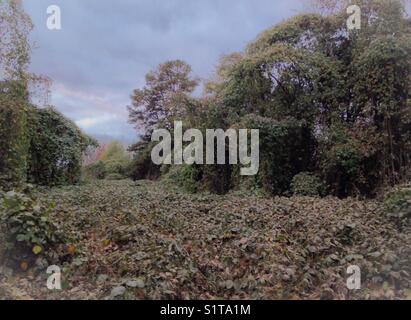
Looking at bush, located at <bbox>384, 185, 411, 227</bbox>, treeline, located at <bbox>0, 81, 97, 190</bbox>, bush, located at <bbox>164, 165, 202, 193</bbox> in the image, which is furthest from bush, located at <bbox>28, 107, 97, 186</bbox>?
bush, located at <bbox>384, 185, 411, 227</bbox>

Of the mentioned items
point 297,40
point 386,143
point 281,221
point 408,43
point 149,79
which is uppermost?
point 149,79

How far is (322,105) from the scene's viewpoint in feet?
28.7

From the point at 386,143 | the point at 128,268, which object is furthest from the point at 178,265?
the point at 386,143

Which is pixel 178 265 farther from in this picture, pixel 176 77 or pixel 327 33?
pixel 176 77

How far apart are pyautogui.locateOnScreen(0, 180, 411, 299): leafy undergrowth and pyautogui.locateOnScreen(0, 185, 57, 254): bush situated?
5.9 inches

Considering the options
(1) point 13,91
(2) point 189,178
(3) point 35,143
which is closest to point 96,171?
(3) point 35,143

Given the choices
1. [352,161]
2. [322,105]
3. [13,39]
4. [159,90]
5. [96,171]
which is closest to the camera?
[352,161]

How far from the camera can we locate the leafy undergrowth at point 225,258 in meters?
2.71

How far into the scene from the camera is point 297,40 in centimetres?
949

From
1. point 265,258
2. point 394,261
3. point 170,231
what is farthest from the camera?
point 170,231

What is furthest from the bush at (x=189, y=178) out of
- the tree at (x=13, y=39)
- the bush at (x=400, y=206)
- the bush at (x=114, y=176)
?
the bush at (x=114, y=176)

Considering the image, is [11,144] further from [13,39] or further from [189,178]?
[189,178]

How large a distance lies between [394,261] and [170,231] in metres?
2.61

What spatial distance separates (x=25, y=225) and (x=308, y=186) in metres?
6.37
